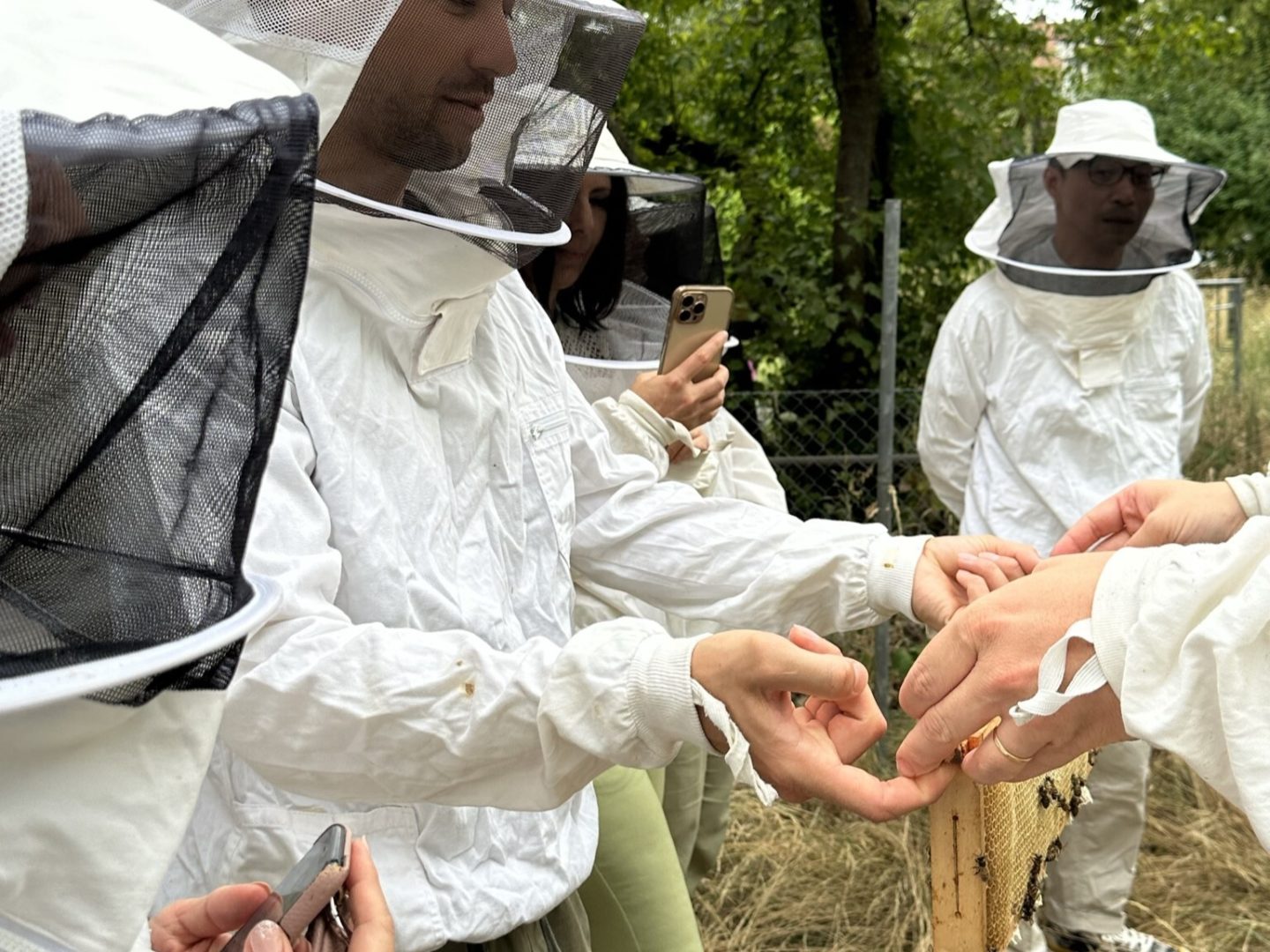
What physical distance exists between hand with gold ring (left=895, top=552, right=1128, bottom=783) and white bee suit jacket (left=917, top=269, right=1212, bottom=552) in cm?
247

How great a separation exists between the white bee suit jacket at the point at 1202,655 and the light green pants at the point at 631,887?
900 mm

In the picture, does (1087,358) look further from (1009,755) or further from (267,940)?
(267,940)

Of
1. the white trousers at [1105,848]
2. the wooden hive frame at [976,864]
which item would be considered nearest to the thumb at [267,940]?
the wooden hive frame at [976,864]

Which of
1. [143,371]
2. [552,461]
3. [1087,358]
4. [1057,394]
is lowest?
[1057,394]

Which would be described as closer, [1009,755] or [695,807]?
[1009,755]

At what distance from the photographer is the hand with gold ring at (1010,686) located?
60.9 inches

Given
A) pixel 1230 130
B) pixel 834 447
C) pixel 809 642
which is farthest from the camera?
pixel 1230 130

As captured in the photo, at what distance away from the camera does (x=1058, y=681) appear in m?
1.48

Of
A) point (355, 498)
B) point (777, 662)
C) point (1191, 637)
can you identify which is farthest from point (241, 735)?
point (1191, 637)

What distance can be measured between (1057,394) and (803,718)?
107 inches

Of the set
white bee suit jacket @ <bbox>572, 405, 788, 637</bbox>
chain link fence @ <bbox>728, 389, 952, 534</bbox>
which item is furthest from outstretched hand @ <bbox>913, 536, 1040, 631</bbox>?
chain link fence @ <bbox>728, 389, 952, 534</bbox>

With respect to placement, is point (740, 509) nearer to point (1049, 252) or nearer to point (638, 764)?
point (638, 764)

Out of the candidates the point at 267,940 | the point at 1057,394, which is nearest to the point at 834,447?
the point at 1057,394

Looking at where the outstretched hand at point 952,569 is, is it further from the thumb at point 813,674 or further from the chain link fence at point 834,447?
the chain link fence at point 834,447
